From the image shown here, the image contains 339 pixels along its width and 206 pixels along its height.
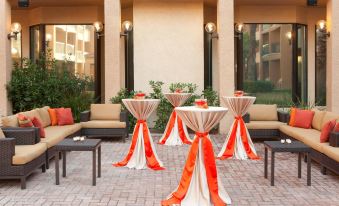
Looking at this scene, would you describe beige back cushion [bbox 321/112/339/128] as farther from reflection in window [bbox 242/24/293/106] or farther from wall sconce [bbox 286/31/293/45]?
wall sconce [bbox 286/31/293/45]

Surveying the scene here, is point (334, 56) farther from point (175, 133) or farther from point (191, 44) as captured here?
point (175, 133)

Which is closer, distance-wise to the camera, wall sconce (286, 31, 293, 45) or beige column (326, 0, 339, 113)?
beige column (326, 0, 339, 113)

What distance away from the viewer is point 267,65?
14625mm

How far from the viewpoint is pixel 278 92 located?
14.6m

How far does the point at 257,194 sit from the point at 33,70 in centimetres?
893

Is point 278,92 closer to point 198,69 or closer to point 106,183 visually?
point 198,69

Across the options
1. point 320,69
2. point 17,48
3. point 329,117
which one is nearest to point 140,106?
point 329,117

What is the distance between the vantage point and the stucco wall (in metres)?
13.3

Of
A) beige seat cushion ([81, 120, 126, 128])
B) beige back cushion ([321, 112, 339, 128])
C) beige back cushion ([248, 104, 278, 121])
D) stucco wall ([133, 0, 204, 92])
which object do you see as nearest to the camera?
beige back cushion ([321, 112, 339, 128])

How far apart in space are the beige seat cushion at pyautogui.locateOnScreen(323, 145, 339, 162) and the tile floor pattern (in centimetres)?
42

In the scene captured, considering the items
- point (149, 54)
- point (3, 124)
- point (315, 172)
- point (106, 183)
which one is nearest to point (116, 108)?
point (149, 54)

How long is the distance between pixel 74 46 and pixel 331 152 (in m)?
10.3

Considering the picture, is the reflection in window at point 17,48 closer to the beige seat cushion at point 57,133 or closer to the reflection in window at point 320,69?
the beige seat cushion at point 57,133

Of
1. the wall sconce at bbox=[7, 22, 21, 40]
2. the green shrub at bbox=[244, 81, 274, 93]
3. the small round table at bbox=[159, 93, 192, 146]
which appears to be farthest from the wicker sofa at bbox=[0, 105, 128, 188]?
the green shrub at bbox=[244, 81, 274, 93]
